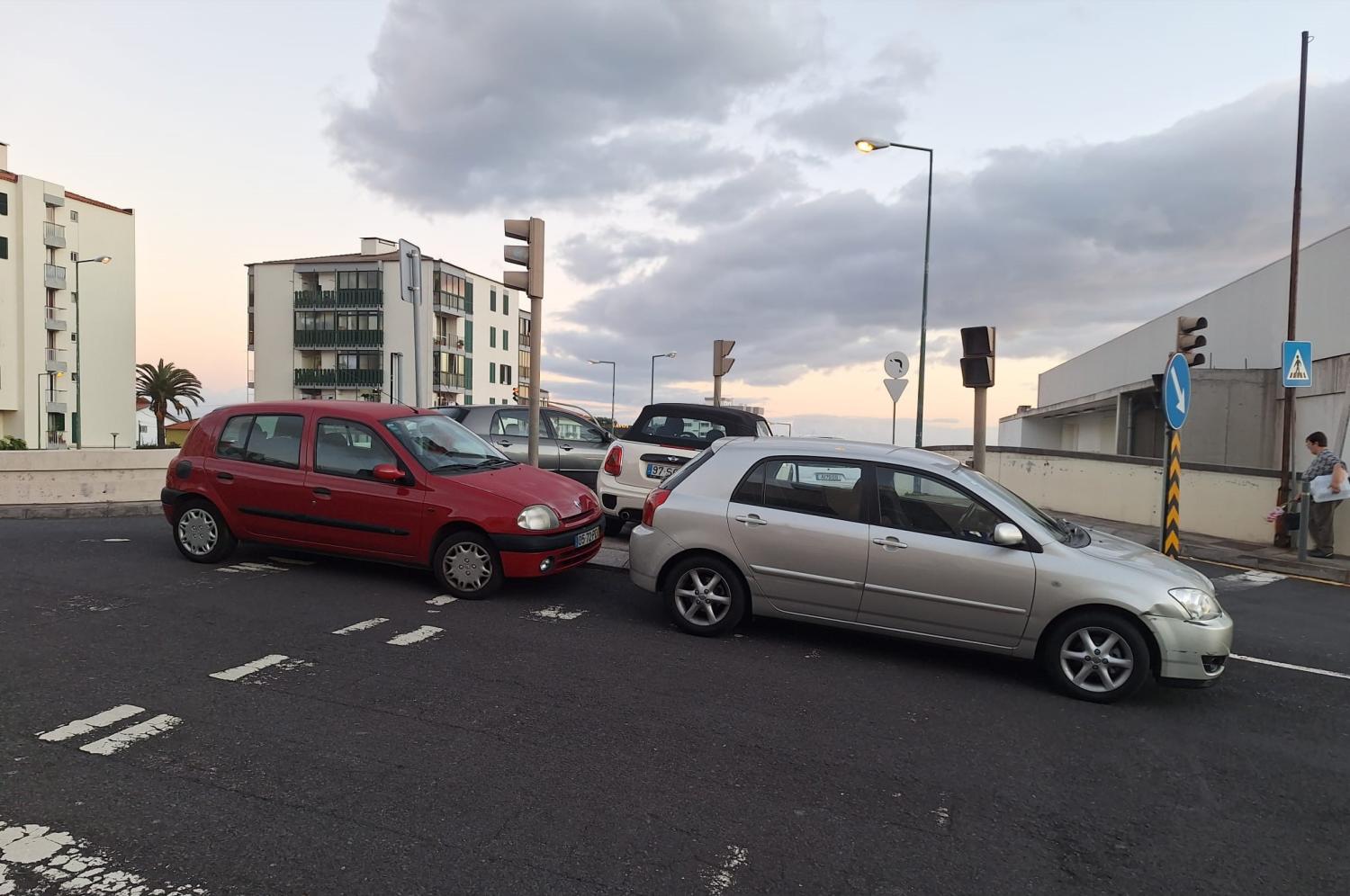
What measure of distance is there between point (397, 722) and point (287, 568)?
4.29m

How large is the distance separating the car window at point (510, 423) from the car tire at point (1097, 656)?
9.20 metres

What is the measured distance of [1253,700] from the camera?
17.2ft

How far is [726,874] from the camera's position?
2947 mm

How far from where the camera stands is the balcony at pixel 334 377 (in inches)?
2399

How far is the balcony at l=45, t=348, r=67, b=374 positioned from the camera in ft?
172

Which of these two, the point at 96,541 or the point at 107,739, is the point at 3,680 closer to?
the point at 107,739

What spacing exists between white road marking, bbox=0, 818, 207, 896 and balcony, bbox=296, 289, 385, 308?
2426 inches

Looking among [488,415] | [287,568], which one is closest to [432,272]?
[488,415]

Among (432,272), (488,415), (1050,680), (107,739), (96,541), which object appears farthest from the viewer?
(432,272)

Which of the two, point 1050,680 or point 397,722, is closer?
point 397,722

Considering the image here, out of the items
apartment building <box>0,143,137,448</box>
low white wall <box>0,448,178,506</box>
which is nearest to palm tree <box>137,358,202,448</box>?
apartment building <box>0,143,137,448</box>

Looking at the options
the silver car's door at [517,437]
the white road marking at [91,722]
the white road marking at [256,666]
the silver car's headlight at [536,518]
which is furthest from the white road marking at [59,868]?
the silver car's door at [517,437]

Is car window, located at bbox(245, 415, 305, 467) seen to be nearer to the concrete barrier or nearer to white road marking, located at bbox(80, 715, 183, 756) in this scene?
white road marking, located at bbox(80, 715, 183, 756)

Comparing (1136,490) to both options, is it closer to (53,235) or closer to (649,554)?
(649,554)
